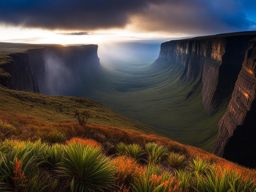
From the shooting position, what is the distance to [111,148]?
50.4 feet

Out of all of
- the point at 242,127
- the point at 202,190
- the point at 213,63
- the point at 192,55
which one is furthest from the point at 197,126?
the point at 202,190

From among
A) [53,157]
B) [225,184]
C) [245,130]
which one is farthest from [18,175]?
[245,130]

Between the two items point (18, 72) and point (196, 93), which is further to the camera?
point (196, 93)

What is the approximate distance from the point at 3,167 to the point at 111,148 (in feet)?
30.1

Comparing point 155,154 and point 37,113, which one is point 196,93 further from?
point 155,154

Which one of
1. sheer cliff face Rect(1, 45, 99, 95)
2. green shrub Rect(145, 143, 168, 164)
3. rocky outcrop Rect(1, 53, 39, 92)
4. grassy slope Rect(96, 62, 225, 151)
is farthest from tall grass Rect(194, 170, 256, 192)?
grassy slope Rect(96, 62, 225, 151)

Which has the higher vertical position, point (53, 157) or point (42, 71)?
point (53, 157)

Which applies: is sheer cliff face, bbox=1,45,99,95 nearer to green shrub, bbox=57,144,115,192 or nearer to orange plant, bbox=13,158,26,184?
green shrub, bbox=57,144,115,192

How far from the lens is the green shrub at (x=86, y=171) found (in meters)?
6.64

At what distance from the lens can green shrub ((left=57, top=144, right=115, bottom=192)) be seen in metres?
6.64

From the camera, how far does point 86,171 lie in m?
6.82

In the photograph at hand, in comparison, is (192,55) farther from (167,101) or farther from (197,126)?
(197,126)

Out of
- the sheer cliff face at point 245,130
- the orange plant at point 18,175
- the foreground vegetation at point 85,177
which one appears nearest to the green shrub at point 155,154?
the foreground vegetation at point 85,177

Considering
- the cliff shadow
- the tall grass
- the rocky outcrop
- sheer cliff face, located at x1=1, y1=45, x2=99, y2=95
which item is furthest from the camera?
sheer cliff face, located at x1=1, y1=45, x2=99, y2=95
